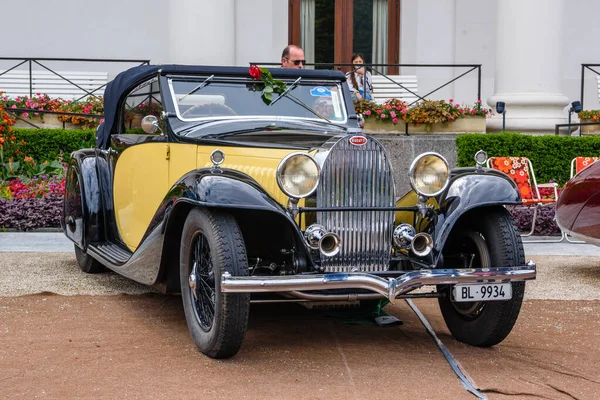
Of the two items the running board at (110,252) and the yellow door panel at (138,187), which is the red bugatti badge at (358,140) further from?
the running board at (110,252)

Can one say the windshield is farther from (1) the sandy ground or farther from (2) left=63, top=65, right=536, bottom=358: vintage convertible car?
(1) the sandy ground

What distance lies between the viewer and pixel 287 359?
4.76 meters

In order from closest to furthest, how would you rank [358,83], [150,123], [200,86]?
[150,123] < [200,86] < [358,83]

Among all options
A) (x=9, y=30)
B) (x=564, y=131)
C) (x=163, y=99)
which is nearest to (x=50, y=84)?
(x=9, y=30)

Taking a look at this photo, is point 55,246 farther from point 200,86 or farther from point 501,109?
point 501,109

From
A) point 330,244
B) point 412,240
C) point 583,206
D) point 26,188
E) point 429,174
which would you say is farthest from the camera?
point 26,188

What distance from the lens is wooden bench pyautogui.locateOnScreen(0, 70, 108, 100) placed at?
15.9m

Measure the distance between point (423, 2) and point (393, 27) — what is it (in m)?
0.76

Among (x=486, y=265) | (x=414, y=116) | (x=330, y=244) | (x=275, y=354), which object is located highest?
(x=414, y=116)

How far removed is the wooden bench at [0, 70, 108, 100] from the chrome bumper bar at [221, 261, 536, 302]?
12.0m

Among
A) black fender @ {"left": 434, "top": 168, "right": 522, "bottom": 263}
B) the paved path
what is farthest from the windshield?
the paved path

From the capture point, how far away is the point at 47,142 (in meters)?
12.7

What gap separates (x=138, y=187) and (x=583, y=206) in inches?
140

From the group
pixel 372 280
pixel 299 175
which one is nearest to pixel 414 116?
pixel 299 175
